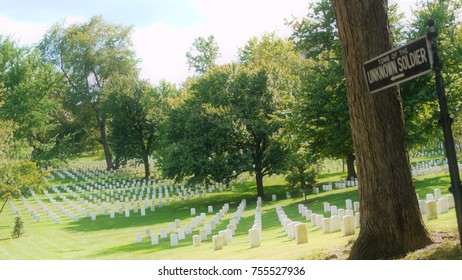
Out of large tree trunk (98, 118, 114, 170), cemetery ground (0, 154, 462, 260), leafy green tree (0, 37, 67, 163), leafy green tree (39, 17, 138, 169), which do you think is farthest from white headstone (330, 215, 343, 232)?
large tree trunk (98, 118, 114, 170)

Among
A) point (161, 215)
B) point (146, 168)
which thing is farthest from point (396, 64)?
point (146, 168)

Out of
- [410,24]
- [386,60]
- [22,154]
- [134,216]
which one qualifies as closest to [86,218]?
[134,216]

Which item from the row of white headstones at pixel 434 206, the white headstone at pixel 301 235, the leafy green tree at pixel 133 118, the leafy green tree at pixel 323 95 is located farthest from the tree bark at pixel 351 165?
the leafy green tree at pixel 133 118

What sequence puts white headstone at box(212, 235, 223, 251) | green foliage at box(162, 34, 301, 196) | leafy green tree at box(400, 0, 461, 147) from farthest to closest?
green foliage at box(162, 34, 301, 196), leafy green tree at box(400, 0, 461, 147), white headstone at box(212, 235, 223, 251)

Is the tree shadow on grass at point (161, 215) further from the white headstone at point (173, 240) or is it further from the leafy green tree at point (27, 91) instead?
the leafy green tree at point (27, 91)

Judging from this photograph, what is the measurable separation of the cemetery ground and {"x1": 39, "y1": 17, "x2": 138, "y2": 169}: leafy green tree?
8981mm

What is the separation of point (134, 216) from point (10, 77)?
39.7ft

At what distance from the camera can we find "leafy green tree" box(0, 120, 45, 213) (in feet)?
58.2

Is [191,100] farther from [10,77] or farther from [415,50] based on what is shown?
[415,50]

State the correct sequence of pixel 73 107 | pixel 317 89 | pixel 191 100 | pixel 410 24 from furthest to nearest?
1. pixel 73 107
2. pixel 191 100
3. pixel 410 24
4. pixel 317 89

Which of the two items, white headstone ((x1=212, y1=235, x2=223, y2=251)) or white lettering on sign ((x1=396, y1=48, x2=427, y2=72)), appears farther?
white headstone ((x1=212, y1=235, x2=223, y2=251))

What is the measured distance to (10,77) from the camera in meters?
28.1

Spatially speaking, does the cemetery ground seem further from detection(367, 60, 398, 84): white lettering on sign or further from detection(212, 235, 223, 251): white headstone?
detection(367, 60, 398, 84): white lettering on sign

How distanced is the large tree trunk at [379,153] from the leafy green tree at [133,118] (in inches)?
1217
